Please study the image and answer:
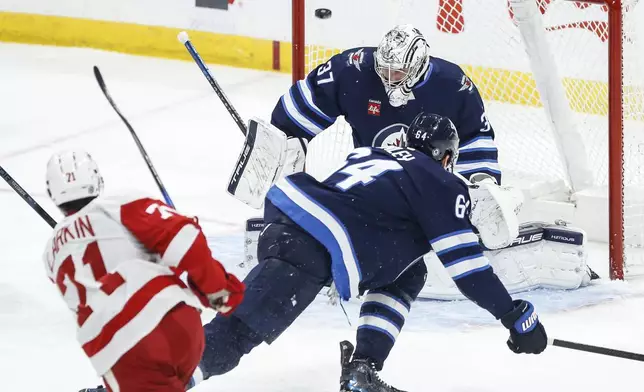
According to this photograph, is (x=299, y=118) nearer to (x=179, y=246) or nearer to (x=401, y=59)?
(x=401, y=59)

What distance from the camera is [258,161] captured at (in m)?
3.57

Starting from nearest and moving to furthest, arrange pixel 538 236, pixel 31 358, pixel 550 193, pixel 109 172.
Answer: pixel 31 358
pixel 538 236
pixel 550 193
pixel 109 172

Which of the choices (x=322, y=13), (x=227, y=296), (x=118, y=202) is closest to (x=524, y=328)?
(x=227, y=296)

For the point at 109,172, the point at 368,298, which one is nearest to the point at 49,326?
the point at 368,298

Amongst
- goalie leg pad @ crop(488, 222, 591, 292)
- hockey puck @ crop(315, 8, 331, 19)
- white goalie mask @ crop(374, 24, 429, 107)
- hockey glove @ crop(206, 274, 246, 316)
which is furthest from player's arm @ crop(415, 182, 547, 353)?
hockey puck @ crop(315, 8, 331, 19)

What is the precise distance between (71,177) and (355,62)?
1.63 meters

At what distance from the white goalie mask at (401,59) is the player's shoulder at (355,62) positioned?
0.14 m

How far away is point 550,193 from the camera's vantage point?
4.72 meters

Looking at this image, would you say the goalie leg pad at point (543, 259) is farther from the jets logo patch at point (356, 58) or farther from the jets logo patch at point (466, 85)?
the jets logo patch at point (356, 58)

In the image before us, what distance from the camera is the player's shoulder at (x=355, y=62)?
3578 mm

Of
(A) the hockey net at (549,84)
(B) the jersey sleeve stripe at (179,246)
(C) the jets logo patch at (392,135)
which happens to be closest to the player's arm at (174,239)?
(B) the jersey sleeve stripe at (179,246)

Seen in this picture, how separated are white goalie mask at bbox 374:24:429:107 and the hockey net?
2.77 feet

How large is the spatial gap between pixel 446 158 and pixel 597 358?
895 millimetres

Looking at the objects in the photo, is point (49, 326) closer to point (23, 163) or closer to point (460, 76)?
point (460, 76)
